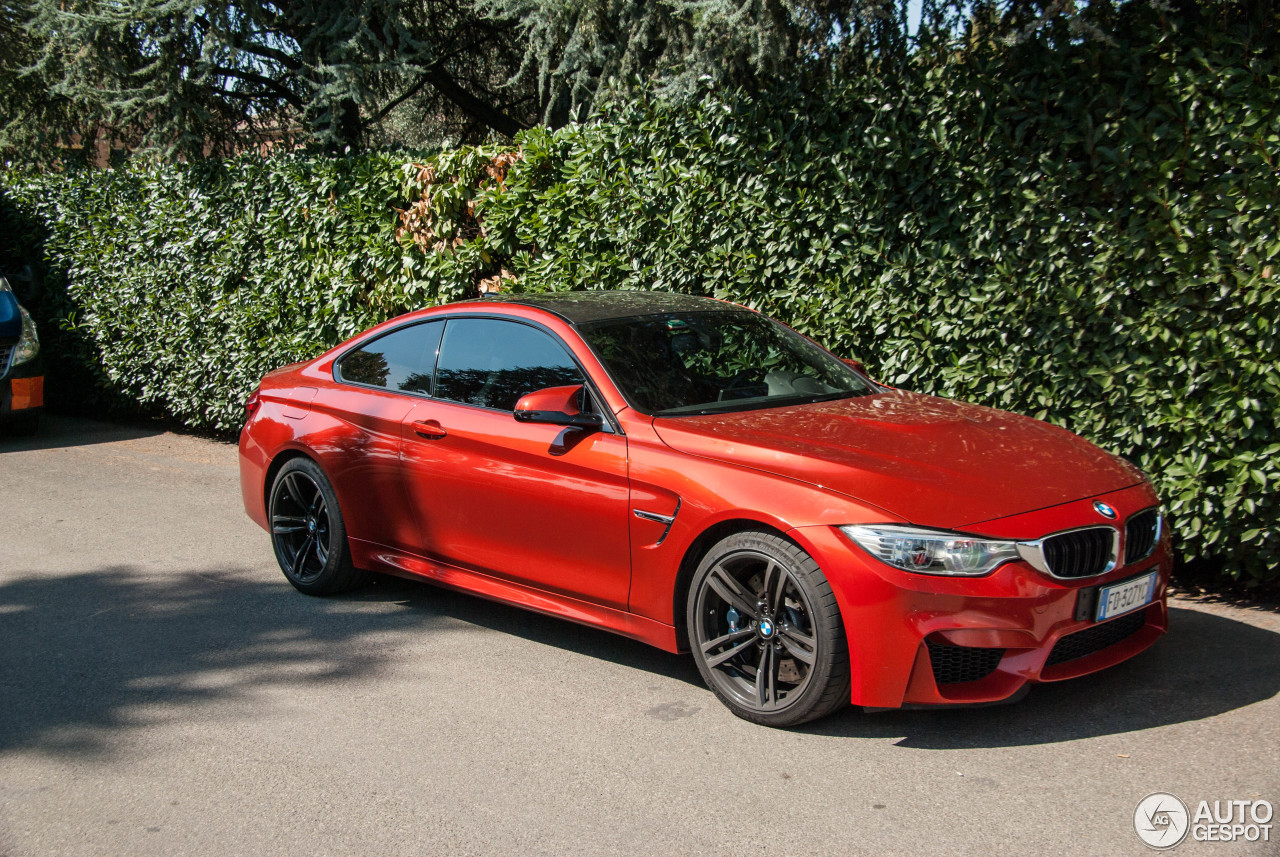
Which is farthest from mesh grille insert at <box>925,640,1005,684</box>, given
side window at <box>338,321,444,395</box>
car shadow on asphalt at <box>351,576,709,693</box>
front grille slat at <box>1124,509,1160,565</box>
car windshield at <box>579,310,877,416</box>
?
side window at <box>338,321,444,395</box>

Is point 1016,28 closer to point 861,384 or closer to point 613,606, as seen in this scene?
point 861,384

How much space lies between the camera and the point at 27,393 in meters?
11.4

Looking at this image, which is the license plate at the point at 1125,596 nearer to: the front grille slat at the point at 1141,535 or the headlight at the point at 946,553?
the front grille slat at the point at 1141,535

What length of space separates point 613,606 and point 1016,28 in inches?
139

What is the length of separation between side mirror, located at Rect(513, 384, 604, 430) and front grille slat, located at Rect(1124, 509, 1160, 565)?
2073 millimetres

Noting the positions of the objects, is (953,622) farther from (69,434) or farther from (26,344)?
(69,434)

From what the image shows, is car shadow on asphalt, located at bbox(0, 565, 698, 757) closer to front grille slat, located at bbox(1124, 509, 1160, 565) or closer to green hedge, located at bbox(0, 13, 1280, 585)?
front grille slat, located at bbox(1124, 509, 1160, 565)

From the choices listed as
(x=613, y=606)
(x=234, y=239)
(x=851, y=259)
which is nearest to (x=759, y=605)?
(x=613, y=606)

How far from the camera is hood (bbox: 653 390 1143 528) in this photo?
12.9 feet

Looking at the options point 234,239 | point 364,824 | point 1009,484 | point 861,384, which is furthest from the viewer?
point 234,239

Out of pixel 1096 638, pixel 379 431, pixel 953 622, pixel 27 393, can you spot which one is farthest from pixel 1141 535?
pixel 27 393

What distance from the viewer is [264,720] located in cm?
444

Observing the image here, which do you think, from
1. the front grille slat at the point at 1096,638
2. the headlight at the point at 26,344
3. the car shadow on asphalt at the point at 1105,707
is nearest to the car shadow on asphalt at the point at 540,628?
the car shadow on asphalt at the point at 1105,707

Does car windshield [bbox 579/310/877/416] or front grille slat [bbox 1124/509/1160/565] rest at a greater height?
car windshield [bbox 579/310/877/416]
